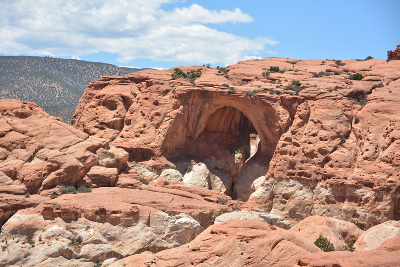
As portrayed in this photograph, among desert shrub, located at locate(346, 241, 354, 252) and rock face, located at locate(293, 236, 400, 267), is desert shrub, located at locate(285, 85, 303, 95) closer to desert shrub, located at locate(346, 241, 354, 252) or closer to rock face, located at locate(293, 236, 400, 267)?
desert shrub, located at locate(346, 241, 354, 252)

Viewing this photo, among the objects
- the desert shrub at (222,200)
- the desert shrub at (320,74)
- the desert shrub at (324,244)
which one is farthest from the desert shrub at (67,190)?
the desert shrub at (320,74)

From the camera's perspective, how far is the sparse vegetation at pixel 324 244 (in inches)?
866

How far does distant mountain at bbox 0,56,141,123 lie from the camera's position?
274ft

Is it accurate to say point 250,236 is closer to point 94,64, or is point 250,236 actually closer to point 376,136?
point 376,136

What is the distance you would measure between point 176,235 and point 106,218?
12.2 ft

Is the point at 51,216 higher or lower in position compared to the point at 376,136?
lower

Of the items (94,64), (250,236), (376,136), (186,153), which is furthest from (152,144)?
(94,64)

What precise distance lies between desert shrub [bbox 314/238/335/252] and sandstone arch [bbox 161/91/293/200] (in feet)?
43.5

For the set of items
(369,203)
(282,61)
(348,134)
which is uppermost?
(282,61)

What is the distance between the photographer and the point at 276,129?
3519 cm

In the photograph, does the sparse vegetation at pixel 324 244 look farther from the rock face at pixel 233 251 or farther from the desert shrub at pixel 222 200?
the desert shrub at pixel 222 200

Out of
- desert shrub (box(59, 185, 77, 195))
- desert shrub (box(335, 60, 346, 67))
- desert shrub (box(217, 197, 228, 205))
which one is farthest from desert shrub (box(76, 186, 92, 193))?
desert shrub (box(335, 60, 346, 67))

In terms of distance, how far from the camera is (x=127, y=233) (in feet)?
82.7

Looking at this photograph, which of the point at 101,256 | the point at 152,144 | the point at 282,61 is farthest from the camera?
the point at 282,61
